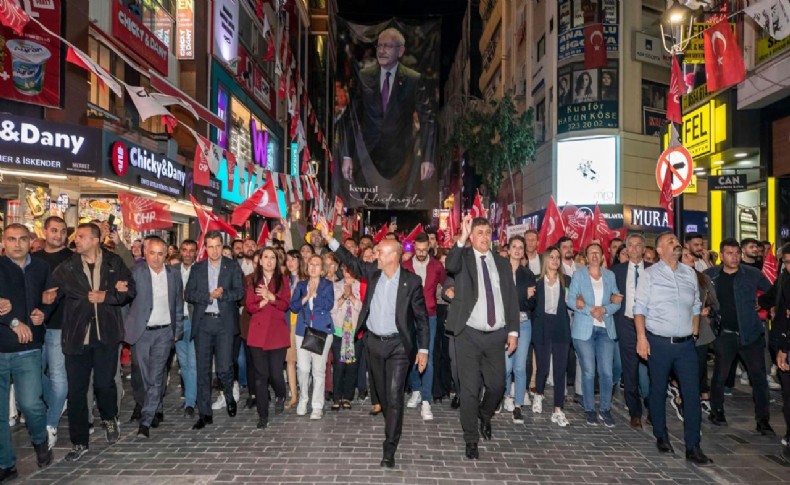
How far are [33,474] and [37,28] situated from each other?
453 inches

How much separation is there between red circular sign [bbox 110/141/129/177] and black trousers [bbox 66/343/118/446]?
9.41 metres

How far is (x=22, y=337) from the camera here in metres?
5.70

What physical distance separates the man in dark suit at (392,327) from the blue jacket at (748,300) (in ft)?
13.1

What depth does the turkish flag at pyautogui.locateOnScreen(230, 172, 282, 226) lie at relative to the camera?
12.6 m

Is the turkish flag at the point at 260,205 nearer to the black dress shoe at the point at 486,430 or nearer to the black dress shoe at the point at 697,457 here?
the black dress shoe at the point at 486,430

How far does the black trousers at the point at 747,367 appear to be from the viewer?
756 cm

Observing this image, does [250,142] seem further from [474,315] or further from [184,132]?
[474,315]

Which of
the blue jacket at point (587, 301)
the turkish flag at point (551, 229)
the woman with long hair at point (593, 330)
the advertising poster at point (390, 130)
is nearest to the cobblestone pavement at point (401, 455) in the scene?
the woman with long hair at point (593, 330)

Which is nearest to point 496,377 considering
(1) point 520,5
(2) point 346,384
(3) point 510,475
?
(3) point 510,475

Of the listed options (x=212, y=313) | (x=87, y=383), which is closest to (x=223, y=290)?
(x=212, y=313)

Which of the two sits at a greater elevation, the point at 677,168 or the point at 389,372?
the point at 677,168

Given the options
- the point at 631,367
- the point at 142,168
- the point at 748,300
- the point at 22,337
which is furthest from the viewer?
the point at 142,168

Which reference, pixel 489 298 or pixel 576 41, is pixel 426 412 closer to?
pixel 489 298

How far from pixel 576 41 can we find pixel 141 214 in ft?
81.0
